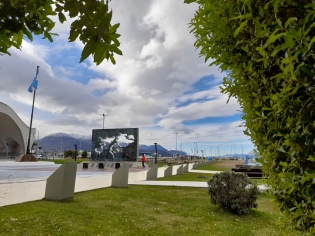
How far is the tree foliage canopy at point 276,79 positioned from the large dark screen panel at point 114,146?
122 feet

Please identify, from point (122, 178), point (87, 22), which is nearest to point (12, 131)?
point (122, 178)

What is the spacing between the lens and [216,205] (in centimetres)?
895

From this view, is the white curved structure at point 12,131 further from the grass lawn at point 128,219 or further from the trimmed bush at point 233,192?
the trimmed bush at point 233,192

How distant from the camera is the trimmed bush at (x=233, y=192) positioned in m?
7.92

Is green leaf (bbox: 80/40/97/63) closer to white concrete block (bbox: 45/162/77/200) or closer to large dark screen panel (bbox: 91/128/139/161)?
white concrete block (bbox: 45/162/77/200)

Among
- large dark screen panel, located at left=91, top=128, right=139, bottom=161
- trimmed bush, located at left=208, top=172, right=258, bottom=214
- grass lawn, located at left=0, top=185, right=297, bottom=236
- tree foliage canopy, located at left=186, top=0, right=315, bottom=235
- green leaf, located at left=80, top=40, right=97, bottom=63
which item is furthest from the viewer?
large dark screen panel, located at left=91, top=128, right=139, bottom=161

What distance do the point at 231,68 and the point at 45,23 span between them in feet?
5.37

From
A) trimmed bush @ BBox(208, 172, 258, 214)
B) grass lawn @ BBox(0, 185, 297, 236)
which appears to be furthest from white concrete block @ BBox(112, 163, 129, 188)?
trimmed bush @ BBox(208, 172, 258, 214)

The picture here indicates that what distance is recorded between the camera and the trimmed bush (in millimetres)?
7918

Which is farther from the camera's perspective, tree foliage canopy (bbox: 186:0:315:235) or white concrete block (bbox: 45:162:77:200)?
white concrete block (bbox: 45:162:77:200)

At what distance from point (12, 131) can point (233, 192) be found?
6393 cm

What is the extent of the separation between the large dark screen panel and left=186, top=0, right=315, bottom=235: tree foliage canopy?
37182mm

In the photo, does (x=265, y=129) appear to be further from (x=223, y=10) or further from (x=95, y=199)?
(x=95, y=199)

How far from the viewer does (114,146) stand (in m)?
41.5
